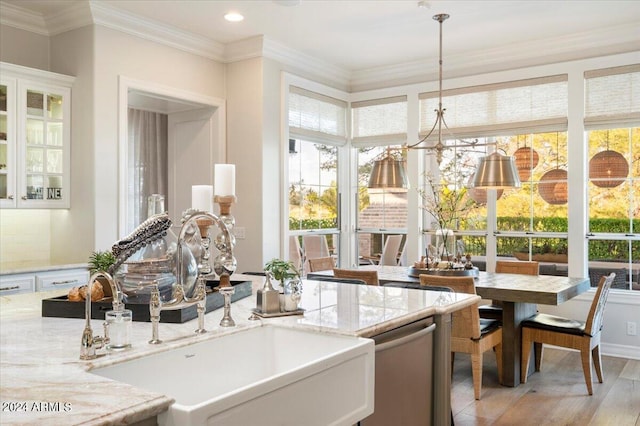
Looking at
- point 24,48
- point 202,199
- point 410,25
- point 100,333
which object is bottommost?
point 100,333

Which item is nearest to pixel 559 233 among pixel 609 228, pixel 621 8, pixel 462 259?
pixel 609 228

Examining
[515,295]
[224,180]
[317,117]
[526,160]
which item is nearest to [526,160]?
[526,160]

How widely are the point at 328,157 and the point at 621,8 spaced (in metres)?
3.12

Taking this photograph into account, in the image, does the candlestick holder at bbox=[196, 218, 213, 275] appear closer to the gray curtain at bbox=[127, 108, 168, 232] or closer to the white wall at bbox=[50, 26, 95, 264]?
the white wall at bbox=[50, 26, 95, 264]

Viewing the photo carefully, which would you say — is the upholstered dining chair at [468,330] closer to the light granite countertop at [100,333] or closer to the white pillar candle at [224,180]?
the light granite countertop at [100,333]

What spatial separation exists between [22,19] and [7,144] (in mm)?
1092

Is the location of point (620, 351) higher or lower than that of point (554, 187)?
lower

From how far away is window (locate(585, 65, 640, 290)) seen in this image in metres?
4.84

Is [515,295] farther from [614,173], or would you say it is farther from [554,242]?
[614,173]

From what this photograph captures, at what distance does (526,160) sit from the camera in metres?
5.37

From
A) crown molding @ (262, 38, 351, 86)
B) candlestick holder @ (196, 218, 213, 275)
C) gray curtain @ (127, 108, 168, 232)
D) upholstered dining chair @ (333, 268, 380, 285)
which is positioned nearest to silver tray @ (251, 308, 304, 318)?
candlestick holder @ (196, 218, 213, 275)

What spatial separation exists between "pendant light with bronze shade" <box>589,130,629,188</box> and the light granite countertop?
3053 mm

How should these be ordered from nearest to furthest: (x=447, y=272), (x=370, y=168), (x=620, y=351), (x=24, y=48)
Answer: (x=447, y=272), (x=24, y=48), (x=620, y=351), (x=370, y=168)

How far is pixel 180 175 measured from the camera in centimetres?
567
